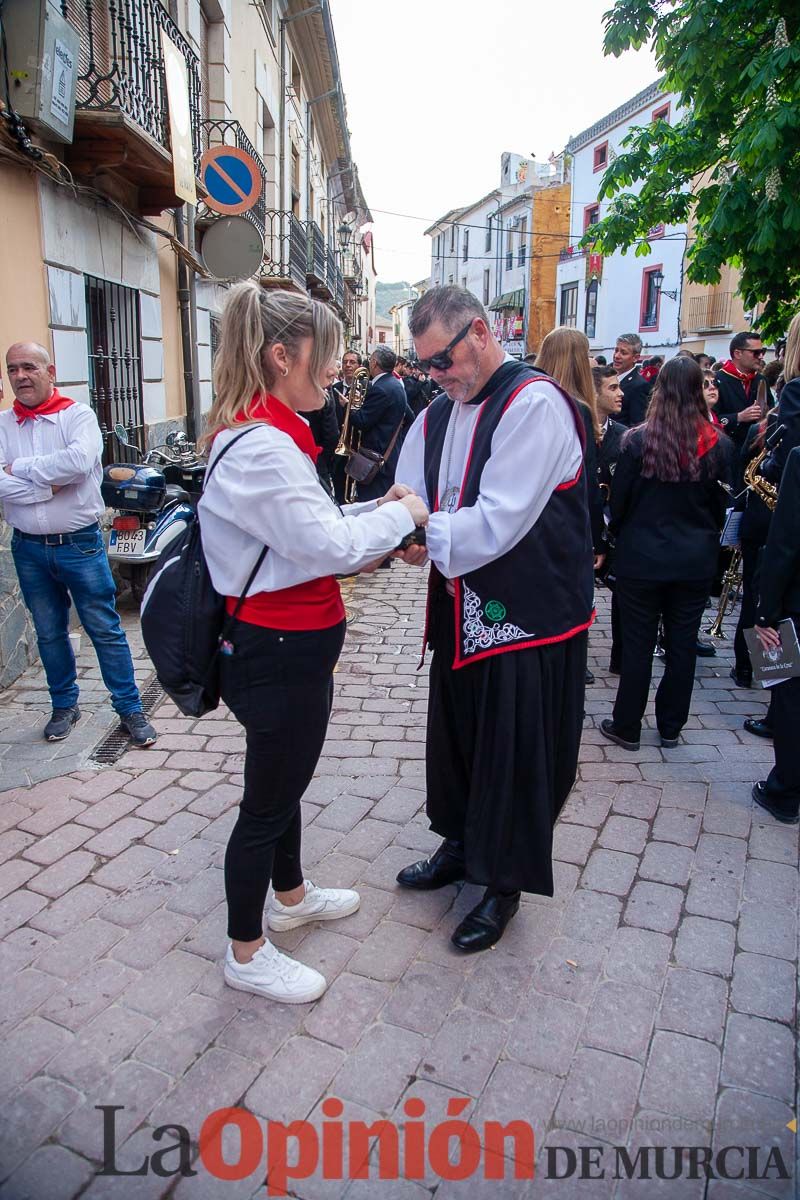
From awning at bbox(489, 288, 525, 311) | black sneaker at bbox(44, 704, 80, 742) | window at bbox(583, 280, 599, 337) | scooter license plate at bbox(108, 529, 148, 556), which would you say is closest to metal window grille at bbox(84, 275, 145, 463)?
scooter license plate at bbox(108, 529, 148, 556)

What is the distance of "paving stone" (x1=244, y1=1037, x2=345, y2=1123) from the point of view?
2078 mm

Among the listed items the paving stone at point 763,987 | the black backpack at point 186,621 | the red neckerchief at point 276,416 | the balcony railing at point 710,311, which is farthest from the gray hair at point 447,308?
the balcony railing at point 710,311

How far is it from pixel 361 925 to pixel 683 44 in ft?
27.1

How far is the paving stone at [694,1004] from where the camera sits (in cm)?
237

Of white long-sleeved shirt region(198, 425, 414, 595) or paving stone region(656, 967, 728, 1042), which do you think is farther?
paving stone region(656, 967, 728, 1042)

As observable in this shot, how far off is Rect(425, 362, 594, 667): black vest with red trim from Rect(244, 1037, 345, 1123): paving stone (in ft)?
3.82

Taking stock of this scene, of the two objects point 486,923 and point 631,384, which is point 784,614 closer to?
point 486,923

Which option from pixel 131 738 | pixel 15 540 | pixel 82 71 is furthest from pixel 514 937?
pixel 82 71

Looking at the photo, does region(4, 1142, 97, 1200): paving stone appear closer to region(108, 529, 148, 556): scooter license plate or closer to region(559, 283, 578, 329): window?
region(108, 529, 148, 556): scooter license plate

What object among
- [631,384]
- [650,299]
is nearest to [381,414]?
[631,384]

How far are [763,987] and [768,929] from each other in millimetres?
316

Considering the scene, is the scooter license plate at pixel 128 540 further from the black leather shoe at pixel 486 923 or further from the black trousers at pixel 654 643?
the black leather shoe at pixel 486 923

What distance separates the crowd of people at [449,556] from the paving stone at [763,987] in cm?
66

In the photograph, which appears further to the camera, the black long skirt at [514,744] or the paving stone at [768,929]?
Result: the paving stone at [768,929]
